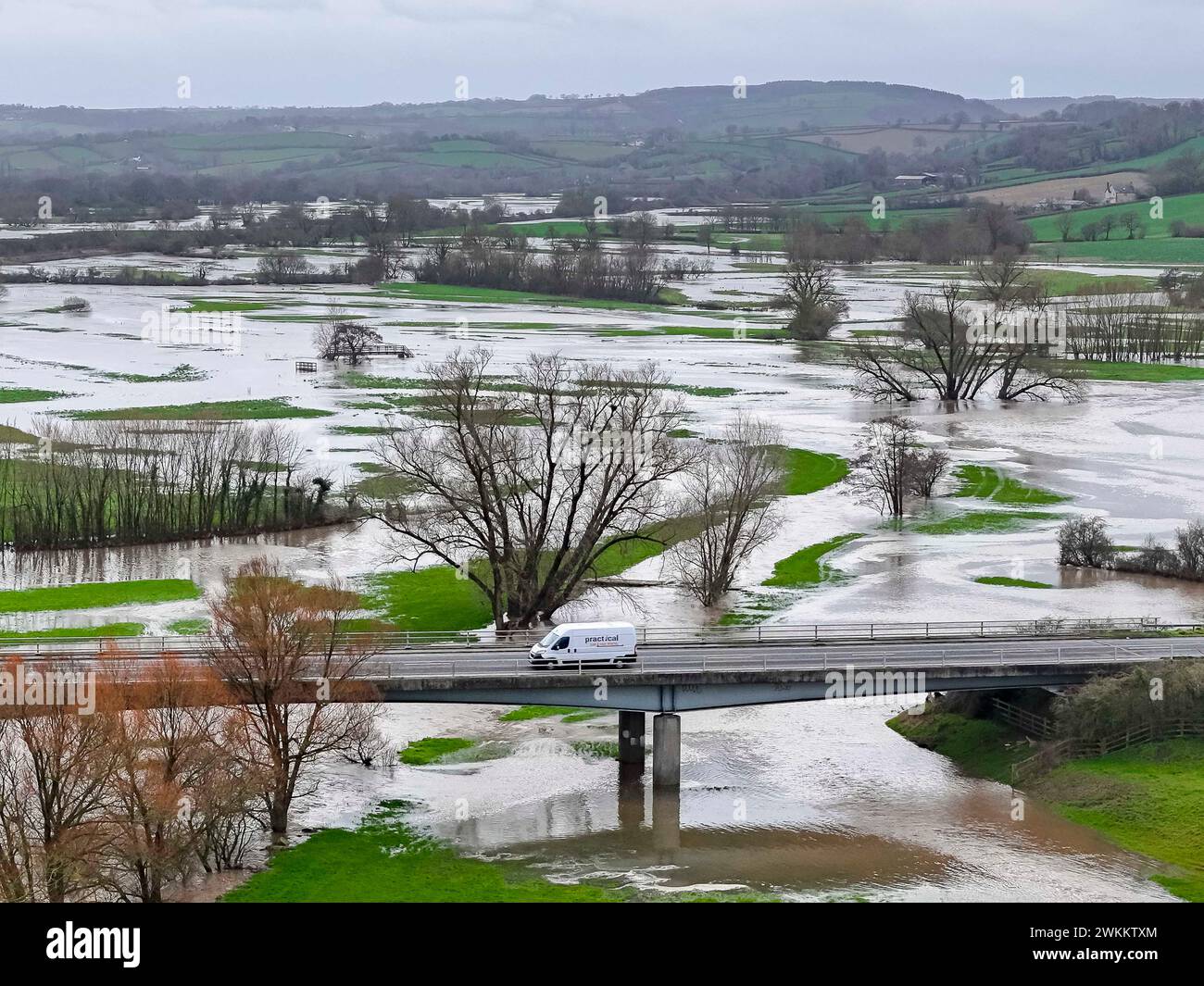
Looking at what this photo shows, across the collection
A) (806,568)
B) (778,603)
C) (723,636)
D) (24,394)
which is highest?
(24,394)

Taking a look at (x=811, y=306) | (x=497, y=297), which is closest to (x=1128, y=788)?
(x=811, y=306)

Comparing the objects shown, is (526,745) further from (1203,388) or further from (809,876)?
(1203,388)

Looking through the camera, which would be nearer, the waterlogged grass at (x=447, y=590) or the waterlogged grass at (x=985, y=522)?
the waterlogged grass at (x=447, y=590)

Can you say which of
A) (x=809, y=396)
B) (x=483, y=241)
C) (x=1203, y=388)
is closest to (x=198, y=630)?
(x=809, y=396)

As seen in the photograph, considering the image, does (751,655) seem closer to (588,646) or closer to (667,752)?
(667,752)

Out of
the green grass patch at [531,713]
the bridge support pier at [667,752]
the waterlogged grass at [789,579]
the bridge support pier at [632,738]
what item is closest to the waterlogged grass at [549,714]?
the green grass patch at [531,713]

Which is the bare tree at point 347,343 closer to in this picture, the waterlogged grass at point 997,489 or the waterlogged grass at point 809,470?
the waterlogged grass at point 809,470

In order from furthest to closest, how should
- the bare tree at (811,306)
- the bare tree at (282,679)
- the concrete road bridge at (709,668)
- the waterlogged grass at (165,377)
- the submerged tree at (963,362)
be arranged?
the bare tree at (811,306) → the submerged tree at (963,362) → the waterlogged grass at (165,377) → the concrete road bridge at (709,668) → the bare tree at (282,679)
